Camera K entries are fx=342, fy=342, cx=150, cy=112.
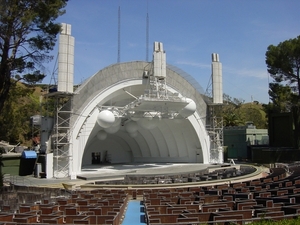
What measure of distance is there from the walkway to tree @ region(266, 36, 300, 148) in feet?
96.8

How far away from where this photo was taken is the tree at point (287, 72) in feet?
131

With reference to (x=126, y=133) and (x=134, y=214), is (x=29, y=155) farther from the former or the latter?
(x=134, y=214)

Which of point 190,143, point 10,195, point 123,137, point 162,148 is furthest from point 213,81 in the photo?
point 10,195

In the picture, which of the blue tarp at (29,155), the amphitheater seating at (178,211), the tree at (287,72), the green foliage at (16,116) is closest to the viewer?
the amphitheater seating at (178,211)

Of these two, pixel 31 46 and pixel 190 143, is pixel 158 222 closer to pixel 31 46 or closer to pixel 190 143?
pixel 31 46

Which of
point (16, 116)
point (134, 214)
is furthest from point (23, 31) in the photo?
point (16, 116)

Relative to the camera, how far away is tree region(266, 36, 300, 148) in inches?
1569

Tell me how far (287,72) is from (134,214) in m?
32.3

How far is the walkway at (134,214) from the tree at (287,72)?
96.8 ft

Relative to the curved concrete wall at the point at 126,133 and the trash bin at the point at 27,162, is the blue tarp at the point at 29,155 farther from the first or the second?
the curved concrete wall at the point at 126,133

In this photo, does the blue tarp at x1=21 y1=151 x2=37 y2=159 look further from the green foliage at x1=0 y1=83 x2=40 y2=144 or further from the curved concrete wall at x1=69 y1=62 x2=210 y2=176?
the green foliage at x1=0 y1=83 x2=40 y2=144

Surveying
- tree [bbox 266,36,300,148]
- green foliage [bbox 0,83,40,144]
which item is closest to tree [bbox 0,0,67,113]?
green foliage [bbox 0,83,40,144]

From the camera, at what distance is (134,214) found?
49.5 feet

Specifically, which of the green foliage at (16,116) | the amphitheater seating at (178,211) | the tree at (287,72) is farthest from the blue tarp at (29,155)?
the tree at (287,72)
